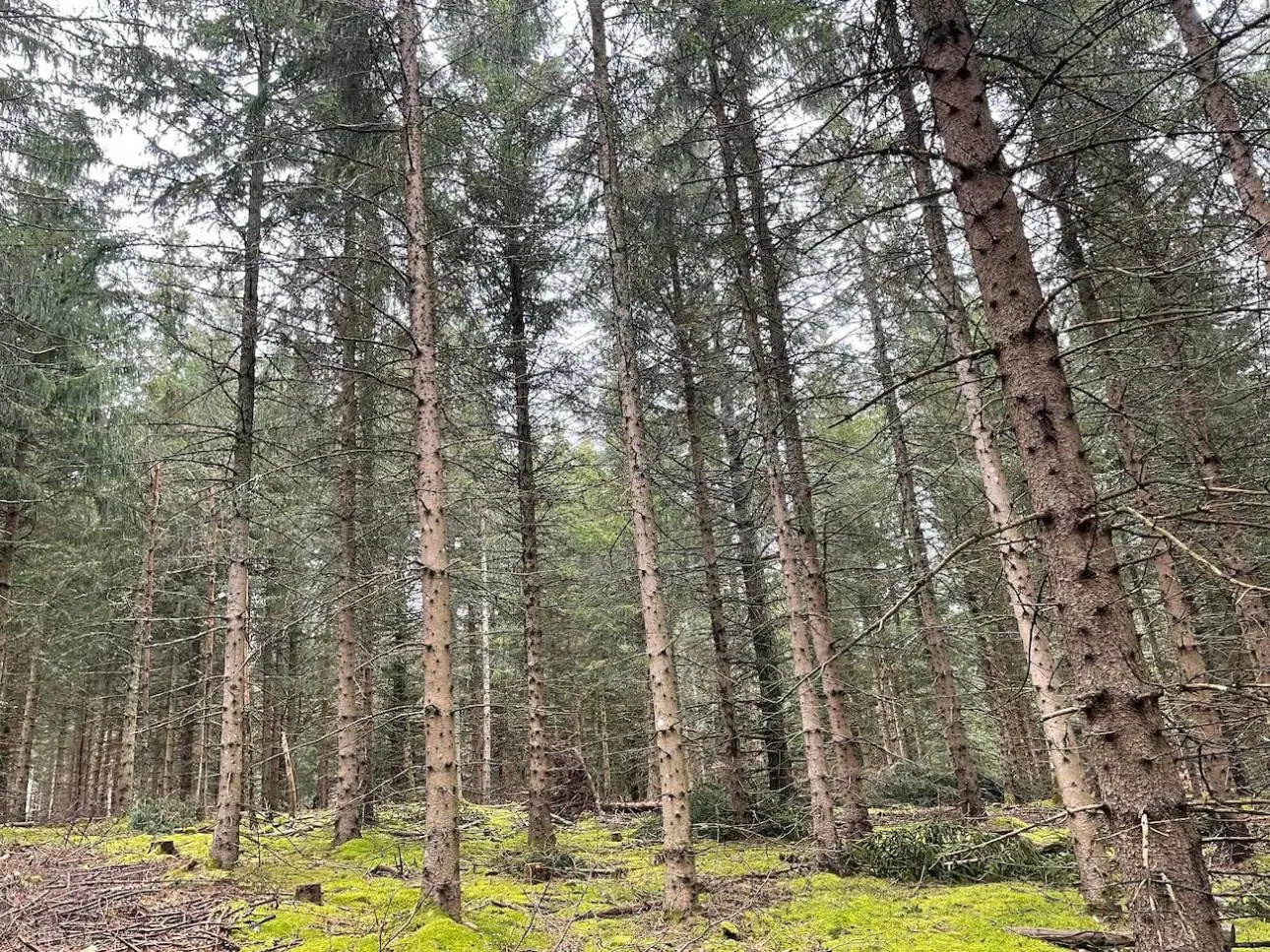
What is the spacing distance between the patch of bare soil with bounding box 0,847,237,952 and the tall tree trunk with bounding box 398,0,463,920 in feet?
5.39

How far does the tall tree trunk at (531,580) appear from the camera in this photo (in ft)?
32.4

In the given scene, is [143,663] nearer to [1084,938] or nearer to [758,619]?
[758,619]

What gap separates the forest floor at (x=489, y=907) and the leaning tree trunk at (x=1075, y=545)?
315 centimetres

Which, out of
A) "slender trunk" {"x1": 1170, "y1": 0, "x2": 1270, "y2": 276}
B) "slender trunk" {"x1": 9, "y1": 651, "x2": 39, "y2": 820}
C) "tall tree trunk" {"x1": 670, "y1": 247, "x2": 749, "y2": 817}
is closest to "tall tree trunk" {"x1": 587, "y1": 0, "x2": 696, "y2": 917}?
"tall tree trunk" {"x1": 670, "y1": 247, "x2": 749, "y2": 817}

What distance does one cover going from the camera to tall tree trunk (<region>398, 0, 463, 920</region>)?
6168 millimetres

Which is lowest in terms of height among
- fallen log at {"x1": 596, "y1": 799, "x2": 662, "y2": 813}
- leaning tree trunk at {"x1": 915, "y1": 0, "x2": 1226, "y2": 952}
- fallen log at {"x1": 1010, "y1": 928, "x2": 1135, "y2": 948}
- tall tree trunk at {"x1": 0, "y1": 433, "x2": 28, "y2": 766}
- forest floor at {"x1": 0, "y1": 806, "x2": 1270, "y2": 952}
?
fallen log at {"x1": 596, "y1": 799, "x2": 662, "y2": 813}

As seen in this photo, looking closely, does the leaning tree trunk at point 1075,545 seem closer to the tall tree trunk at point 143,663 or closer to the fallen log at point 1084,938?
the fallen log at point 1084,938

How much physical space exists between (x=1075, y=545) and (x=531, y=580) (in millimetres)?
8261

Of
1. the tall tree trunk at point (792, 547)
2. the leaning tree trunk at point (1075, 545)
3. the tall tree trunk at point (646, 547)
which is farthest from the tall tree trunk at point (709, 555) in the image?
the leaning tree trunk at point (1075, 545)

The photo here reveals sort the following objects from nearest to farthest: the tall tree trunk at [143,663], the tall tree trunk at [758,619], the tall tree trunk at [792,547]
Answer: the tall tree trunk at [792,547]
the tall tree trunk at [758,619]
the tall tree trunk at [143,663]

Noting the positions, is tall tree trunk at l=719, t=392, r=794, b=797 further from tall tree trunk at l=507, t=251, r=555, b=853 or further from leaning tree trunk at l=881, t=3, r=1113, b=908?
leaning tree trunk at l=881, t=3, r=1113, b=908

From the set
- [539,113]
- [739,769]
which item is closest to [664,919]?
[739,769]

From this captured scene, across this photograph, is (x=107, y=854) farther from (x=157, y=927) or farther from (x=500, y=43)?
(x=500, y=43)

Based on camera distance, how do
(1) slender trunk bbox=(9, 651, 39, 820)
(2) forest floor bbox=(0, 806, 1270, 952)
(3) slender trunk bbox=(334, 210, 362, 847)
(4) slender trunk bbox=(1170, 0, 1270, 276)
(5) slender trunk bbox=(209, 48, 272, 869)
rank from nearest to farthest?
(2) forest floor bbox=(0, 806, 1270, 952) → (4) slender trunk bbox=(1170, 0, 1270, 276) → (5) slender trunk bbox=(209, 48, 272, 869) → (3) slender trunk bbox=(334, 210, 362, 847) → (1) slender trunk bbox=(9, 651, 39, 820)
